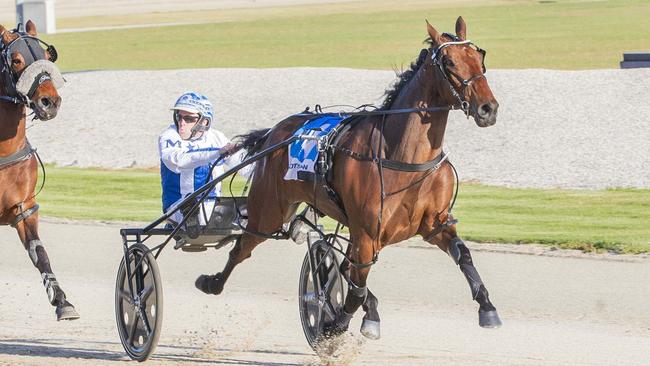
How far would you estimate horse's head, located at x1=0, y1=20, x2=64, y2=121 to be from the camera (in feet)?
22.5

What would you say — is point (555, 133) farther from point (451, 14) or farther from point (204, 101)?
point (451, 14)

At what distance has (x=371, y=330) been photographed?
256 inches

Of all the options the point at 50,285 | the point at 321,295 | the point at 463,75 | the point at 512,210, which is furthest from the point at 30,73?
the point at 512,210

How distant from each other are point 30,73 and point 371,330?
2.40 metres

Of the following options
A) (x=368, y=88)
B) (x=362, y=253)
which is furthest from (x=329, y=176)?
(x=368, y=88)

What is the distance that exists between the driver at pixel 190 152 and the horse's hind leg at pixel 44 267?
2.68 ft

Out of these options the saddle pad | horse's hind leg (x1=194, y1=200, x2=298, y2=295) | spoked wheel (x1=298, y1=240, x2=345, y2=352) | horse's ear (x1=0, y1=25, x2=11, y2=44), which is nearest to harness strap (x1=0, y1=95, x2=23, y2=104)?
horse's ear (x1=0, y1=25, x2=11, y2=44)

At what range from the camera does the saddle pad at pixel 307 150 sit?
6.82m

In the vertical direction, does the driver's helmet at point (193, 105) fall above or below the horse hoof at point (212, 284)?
above

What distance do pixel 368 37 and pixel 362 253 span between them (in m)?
27.1

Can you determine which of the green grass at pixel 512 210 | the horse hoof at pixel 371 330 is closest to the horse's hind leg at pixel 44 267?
the horse hoof at pixel 371 330

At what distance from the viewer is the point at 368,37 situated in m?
33.1

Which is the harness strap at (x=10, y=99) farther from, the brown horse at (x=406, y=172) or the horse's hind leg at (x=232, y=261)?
the brown horse at (x=406, y=172)

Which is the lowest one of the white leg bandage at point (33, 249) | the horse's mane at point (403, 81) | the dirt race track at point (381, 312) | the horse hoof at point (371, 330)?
the dirt race track at point (381, 312)
